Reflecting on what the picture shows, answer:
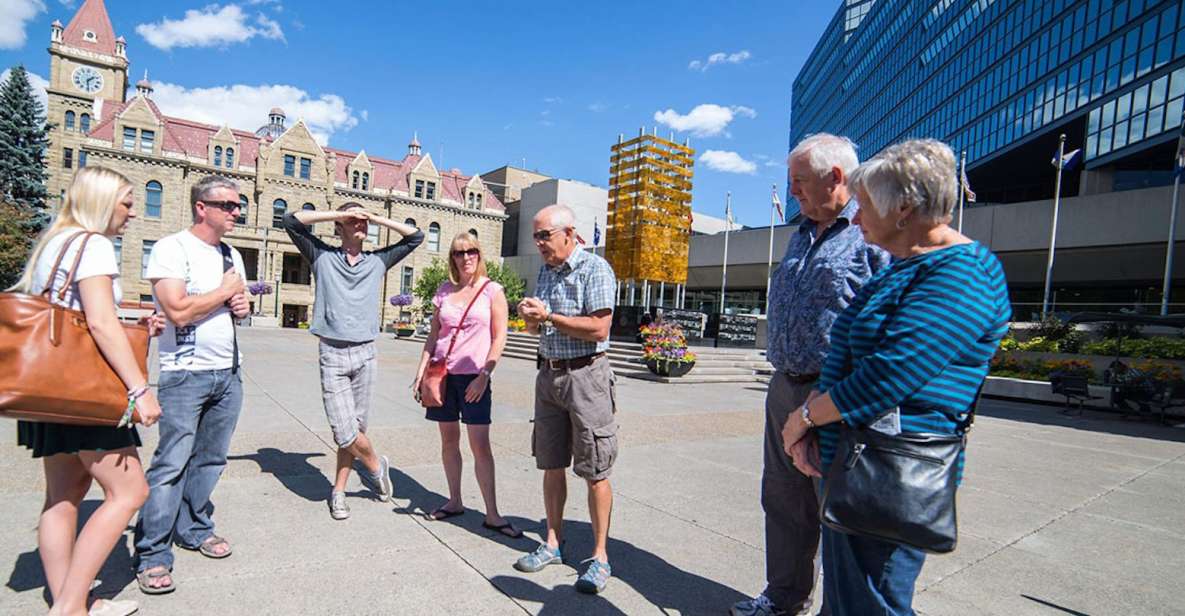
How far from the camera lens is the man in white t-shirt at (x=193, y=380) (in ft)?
9.71

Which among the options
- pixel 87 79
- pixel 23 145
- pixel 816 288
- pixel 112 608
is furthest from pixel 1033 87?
pixel 87 79

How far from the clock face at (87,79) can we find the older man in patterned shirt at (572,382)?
57813 millimetres

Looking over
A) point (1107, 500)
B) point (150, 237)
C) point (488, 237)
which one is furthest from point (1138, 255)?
point (150, 237)

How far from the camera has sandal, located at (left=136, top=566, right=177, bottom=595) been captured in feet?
9.29

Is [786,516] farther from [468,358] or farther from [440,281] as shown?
[440,281]

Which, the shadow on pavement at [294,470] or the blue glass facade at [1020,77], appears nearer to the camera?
the shadow on pavement at [294,470]

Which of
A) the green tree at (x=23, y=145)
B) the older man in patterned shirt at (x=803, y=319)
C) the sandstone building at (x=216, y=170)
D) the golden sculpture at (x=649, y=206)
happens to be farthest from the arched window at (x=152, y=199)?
the older man in patterned shirt at (x=803, y=319)

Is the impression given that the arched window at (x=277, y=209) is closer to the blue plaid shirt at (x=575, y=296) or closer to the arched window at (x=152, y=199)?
the arched window at (x=152, y=199)

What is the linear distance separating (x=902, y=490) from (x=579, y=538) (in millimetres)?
2650

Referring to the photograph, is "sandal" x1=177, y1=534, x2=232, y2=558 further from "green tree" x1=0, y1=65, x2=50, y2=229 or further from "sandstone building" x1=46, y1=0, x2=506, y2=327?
"green tree" x1=0, y1=65, x2=50, y2=229

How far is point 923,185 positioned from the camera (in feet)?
5.62

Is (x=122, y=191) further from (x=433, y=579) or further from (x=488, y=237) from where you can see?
(x=488, y=237)

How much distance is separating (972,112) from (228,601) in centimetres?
4594

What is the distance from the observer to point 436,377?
13.0ft
